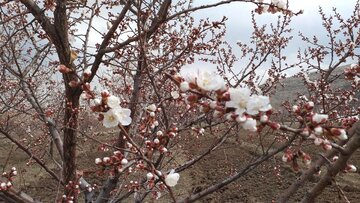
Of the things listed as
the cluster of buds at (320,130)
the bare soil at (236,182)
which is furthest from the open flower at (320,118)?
the bare soil at (236,182)

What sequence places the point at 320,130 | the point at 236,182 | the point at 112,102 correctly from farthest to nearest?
the point at 236,182
the point at 112,102
the point at 320,130

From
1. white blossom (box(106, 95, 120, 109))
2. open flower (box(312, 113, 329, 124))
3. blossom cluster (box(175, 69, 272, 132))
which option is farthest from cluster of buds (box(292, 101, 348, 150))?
white blossom (box(106, 95, 120, 109))

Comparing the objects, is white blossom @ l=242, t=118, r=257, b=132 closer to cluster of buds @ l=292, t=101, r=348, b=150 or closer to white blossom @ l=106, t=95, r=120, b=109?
cluster of buds @ l=292, t=101, r=348, b=150

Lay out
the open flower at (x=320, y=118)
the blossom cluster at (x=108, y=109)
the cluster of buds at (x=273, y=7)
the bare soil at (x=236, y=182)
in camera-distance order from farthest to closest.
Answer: the bare soil at (x=236, y=182), the cluster of buds at (x=273, y=7), the blossom cluster at (x=108, y=109), the open flower at (x=320, y=118)

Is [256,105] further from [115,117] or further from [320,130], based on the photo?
[115,117]

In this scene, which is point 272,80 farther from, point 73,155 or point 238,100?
point 238,100

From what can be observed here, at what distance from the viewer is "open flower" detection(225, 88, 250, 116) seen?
1.31 meters

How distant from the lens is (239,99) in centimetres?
132

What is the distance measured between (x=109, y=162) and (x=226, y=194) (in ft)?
19.9

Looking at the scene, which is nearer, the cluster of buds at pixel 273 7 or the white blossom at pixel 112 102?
the white blossom at pixel 112 102

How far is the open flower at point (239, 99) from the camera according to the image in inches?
51.5

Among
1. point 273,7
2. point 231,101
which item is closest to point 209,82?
point 231,101

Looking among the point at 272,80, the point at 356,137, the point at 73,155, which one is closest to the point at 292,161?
the point at 356,137

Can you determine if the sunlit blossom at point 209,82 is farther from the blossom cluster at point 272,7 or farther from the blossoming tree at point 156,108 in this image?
the blossom cluster at point 272,7
